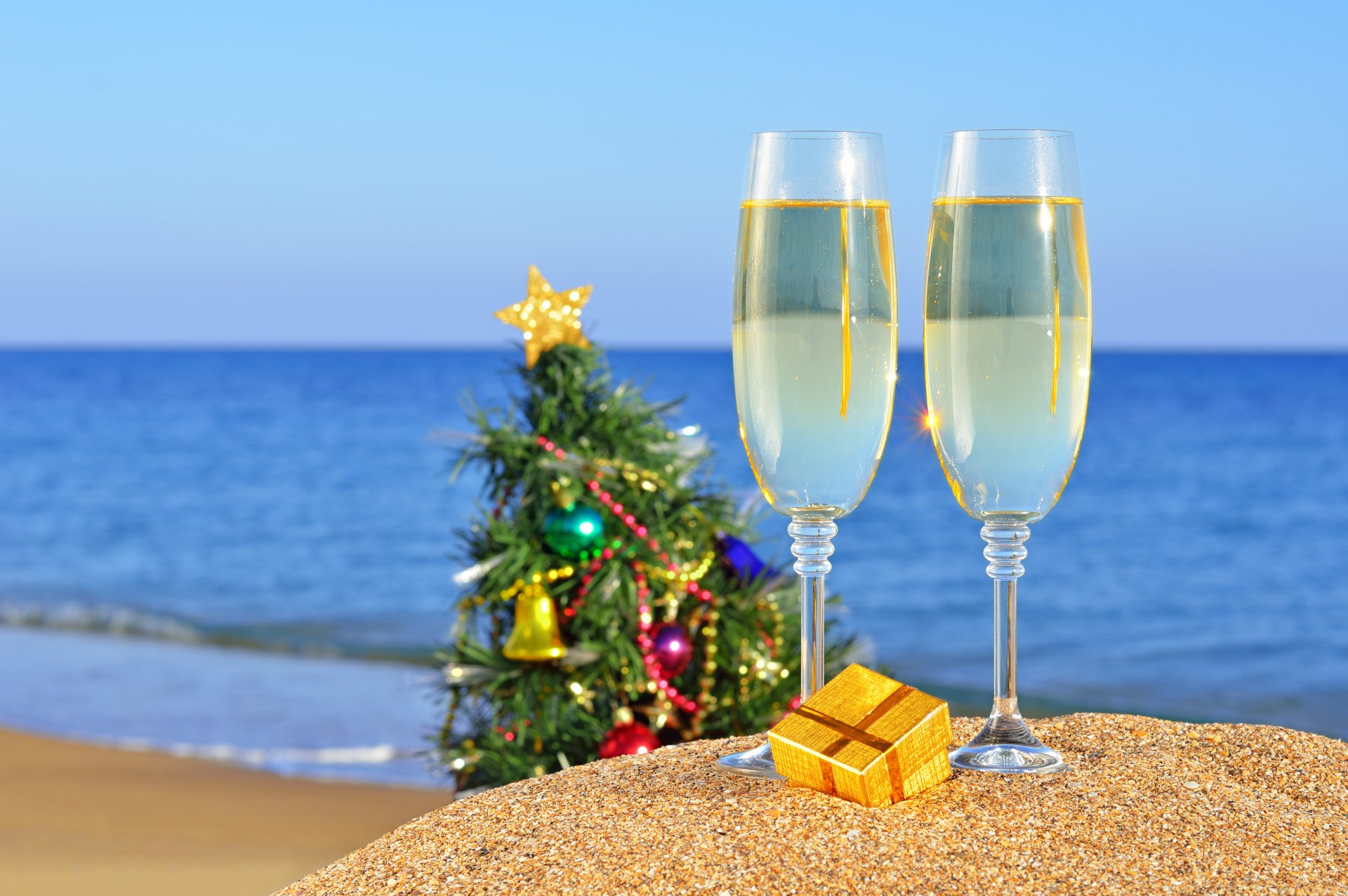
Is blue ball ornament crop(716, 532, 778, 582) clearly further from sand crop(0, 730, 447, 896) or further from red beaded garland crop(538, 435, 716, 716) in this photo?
sand crop(0, 730, 447, 896)

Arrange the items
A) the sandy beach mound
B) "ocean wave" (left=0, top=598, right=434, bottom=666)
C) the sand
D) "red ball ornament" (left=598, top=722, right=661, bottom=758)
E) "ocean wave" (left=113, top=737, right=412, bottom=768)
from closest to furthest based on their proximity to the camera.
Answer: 1. the sandy beach mound
2. "red ball ornament" (left=598, top=722, right=661, bottom=758)
3. the sand
4. "ocean wave" (left=113, top=737, right=412, bottom=768)
5. "ocean wave" (left=0, top=598, right=434, bottom=666)

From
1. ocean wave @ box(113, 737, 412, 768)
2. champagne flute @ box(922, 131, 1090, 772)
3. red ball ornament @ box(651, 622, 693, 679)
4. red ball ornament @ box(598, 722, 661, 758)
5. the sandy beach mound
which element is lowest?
ocean wave @ box(113, 737, 412, 768)

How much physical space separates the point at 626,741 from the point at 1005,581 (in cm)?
134

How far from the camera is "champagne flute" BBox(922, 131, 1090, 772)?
1735mm

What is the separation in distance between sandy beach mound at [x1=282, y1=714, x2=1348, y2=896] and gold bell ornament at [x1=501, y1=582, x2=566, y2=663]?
0.98m

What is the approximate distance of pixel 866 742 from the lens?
1.67 meters

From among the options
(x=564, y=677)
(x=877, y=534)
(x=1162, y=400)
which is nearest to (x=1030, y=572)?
(x=877, y=534)

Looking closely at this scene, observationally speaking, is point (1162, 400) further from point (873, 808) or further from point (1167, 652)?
point (873, 808)

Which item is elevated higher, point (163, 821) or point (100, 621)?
point (163, 821)

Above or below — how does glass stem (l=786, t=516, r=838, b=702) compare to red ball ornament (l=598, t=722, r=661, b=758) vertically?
above

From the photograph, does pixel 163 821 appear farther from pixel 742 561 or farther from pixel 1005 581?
pixel 1005 581

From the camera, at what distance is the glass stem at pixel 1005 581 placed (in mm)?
1781

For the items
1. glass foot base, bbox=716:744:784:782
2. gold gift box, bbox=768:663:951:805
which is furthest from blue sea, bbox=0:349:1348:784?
glass foot base, bbox=716:744:784:782

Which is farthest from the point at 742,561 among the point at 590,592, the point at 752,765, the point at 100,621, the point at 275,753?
the point at 100,621
